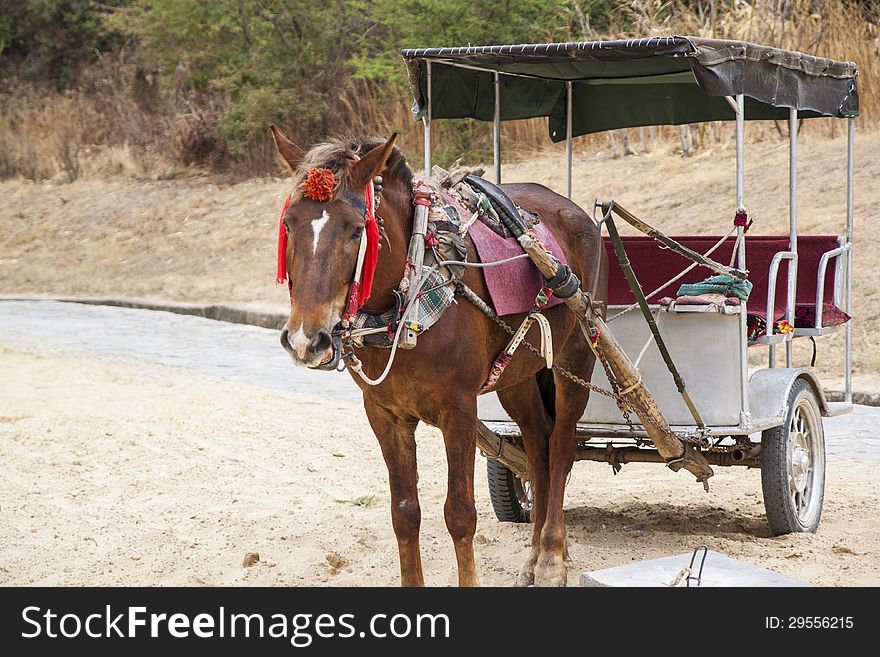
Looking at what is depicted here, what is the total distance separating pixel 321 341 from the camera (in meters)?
3.75

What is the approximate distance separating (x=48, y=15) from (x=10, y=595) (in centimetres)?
2817

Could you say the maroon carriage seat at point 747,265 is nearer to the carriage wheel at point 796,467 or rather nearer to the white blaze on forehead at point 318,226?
the carriage wheel at point 796,467

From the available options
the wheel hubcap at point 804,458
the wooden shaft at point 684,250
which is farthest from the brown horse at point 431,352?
the wheel hubcap at point 804,458

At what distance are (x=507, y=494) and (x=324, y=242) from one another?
2.85 m

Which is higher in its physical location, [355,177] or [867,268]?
[355,177]

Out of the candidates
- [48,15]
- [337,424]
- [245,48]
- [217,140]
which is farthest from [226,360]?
[48,15]

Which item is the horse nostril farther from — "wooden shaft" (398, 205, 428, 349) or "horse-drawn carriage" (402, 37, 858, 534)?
"horse-drawn carriage" (402, 37, 858, 534)

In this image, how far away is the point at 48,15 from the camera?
97.1ft

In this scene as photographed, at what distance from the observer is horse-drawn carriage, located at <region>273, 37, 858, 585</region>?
411 cm

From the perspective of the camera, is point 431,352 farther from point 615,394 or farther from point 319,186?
point 615,394

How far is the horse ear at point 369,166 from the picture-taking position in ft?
13.1

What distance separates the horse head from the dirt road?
186 centimetres

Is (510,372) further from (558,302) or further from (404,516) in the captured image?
(404,516)

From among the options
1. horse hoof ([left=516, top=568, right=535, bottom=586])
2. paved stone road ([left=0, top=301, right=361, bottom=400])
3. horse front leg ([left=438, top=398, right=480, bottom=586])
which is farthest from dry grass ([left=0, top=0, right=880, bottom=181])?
horse front leg ([left=438, top=398, right=480, bottom=586])
